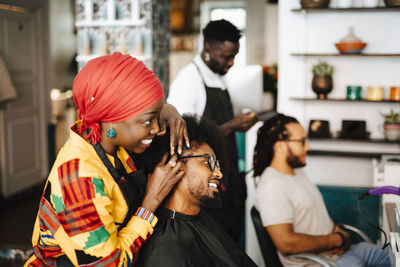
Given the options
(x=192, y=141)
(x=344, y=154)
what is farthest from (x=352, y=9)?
(x=192, y=141)

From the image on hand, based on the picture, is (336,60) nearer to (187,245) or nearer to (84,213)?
(187,245)

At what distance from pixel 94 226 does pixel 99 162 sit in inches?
6.8

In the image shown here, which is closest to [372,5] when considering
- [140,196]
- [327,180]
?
[327,180]

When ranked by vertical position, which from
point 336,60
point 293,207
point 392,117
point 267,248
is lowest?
point 267,248

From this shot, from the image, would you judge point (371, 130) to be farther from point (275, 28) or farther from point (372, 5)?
point (275, 28)

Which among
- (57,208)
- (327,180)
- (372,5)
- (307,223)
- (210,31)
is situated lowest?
(327,180)

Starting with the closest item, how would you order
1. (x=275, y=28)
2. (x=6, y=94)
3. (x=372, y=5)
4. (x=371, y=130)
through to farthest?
(x=372, y=5)
(x=371, y=130)
(x=6, y=94)
(x=275, y=28)

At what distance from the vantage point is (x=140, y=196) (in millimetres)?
1386

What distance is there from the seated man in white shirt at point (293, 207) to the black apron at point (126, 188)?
31.3 inches

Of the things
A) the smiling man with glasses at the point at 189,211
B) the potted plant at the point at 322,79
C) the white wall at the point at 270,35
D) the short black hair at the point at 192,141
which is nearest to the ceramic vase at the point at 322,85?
the potted plant at the point at 322,79

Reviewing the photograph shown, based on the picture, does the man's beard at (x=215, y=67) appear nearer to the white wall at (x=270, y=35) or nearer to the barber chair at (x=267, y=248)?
the barber chair at (x=267, y=248)

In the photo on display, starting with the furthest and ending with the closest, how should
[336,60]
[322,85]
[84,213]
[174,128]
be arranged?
1. [336,60]
2. [322,85]
3. [174,128]
4. [84,213]

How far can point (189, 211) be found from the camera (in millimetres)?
1524

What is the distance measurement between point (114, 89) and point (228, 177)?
128 centimetres
